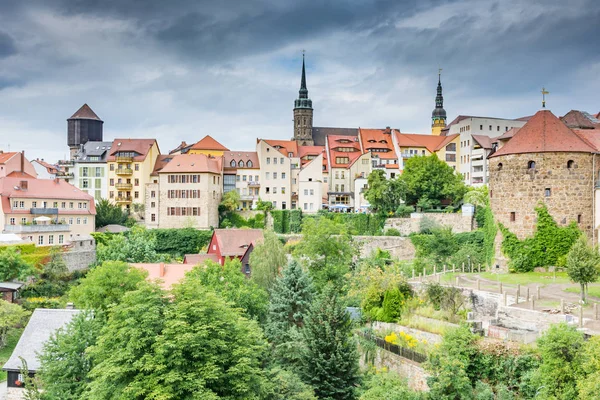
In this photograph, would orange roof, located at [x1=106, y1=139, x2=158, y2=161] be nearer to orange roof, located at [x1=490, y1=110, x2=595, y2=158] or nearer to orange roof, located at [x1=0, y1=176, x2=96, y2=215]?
orange roof, located at [x1=0, y1=176, x2=96, y2=215]

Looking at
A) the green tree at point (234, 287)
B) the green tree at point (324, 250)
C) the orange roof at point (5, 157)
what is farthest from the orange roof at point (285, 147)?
the green tree at point (234, 287)

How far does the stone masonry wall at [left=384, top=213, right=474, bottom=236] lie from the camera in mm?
51656

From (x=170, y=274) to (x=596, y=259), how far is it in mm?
26781

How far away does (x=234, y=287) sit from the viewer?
99.4 ft

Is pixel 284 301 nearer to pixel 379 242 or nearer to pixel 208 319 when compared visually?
pixel 208 319

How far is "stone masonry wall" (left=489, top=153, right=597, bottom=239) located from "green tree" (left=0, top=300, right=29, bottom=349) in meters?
30.1

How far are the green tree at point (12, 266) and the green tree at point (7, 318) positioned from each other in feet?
19.5

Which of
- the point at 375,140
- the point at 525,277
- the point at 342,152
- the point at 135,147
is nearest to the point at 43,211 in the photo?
the point at 135,147

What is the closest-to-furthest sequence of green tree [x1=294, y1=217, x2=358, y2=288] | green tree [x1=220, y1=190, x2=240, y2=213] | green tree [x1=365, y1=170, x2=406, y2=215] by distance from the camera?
green tree [x1=294, y1=217, x2=358, y2=288] → green tree [x1=365, y1=170, x2=406, y2=215] → green tree [x1=220, y1=190, x2=240, y2=213]

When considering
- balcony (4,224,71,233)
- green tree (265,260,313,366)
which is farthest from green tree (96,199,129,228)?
green tree (265,260,313,366)

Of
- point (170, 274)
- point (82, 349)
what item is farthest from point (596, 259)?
point (170, 274)

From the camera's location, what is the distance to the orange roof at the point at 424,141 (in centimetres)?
7412

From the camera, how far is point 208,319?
19.8 m

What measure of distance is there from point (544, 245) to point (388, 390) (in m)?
19.2
